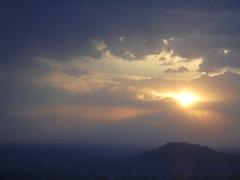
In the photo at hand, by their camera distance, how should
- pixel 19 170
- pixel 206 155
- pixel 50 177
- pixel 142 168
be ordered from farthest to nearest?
pixel 206 155 < pixel 142 168 < pixel 19 170 < pixel 50 177

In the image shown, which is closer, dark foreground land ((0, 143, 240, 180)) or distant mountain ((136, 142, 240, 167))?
dark foreground land ((0, 143, 240, 180))

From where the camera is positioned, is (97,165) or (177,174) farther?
(97,165)

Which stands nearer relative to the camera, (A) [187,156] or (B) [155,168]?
(B) [155,168]

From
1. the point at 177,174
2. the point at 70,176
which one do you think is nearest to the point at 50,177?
the point at 70,176

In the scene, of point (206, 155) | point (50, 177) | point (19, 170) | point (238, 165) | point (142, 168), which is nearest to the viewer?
point (50, 177)

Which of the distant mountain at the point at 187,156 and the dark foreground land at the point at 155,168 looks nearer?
the dark foreground land at the point at 155,168

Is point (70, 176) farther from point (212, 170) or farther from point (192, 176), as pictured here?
point (212, 170)

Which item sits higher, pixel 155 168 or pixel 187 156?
pixel 187 156
